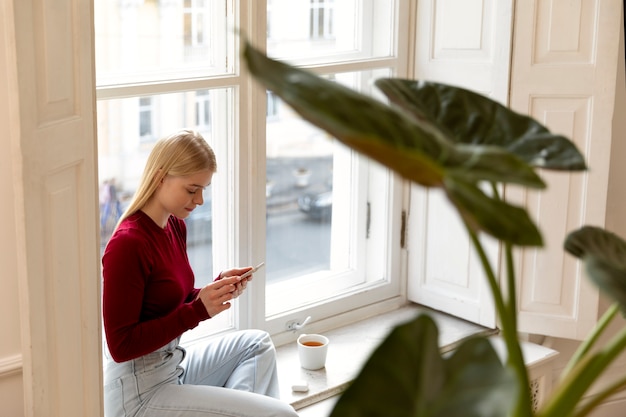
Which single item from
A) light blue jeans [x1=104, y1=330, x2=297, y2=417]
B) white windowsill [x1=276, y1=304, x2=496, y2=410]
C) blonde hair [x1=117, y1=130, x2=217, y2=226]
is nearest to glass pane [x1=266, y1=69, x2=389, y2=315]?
white windowsill [x1=276, y1=304, x2=496, y2=410]

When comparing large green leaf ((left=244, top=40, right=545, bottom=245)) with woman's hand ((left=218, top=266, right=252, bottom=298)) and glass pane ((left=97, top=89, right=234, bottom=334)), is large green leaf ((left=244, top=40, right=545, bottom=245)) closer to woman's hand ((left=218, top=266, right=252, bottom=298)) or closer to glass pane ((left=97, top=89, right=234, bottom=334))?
woman's hand ((left=218, top=266, right=252, bottom=298))

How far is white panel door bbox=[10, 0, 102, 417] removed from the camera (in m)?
1.70

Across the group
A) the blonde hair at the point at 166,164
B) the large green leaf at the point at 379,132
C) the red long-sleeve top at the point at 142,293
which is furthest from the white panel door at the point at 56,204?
the large green leaf at the point at 379,132

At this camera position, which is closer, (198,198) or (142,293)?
(142,293)

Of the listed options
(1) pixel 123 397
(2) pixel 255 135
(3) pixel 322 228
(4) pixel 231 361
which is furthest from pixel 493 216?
(3) pixel 322 228

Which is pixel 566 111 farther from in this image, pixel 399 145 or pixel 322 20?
pixel 399 145

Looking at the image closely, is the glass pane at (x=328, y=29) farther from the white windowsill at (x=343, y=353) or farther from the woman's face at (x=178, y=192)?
the white windowsill at (x=343, y=353)

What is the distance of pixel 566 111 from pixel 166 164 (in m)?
1.43

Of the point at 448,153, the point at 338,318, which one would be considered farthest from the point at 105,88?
the point at 448,153

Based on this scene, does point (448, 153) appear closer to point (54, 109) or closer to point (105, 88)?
point (54, 109)

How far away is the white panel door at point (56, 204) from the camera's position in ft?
5.57

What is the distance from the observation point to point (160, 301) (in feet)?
7.53

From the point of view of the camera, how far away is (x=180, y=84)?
2.52 metres

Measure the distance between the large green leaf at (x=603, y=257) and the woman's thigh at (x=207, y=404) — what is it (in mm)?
1382
